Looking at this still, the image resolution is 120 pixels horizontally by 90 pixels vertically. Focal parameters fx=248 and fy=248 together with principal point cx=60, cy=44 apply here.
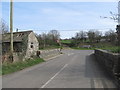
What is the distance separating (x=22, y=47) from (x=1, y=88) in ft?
89.4

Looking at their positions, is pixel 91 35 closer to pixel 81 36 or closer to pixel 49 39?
pixel 81 36

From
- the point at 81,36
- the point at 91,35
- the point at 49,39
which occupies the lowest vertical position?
the point at 49,39

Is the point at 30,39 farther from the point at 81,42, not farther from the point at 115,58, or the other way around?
the point at 81,42

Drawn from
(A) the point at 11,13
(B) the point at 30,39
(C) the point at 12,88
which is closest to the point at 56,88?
(C) the point at 12,88

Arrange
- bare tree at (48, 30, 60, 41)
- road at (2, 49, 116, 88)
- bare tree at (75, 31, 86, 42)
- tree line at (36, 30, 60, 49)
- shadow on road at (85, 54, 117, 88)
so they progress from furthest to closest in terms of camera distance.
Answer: bare tree at (75, 31, 86, 42) → bare tree at (48, 30, 60, 41) → tree line at (36, 30, 60, 49) → shadow on road at (85, 54, 117, 88) → road at (2, 49, 116, 88)

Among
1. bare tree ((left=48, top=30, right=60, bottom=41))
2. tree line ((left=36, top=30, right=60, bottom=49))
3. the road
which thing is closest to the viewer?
the road

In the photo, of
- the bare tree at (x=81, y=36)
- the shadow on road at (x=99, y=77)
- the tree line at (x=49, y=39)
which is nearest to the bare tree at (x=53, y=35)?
the tree line at (x=49, y=39)

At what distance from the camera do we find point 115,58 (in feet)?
46.8

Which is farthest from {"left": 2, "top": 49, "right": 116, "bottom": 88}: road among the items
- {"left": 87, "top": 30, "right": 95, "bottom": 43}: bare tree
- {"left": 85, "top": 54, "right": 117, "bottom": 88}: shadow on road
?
{"left": 87, "top": 30, "right": 95, "bottom": 43}: bare tree

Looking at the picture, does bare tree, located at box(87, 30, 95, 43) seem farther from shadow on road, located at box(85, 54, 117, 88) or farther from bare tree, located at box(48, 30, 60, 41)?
shadow on road, located at box(85, 54, 117, 88)

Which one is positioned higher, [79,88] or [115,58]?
[115,58]

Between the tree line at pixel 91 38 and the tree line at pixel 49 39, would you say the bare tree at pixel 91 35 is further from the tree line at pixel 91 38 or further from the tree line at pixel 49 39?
the tree line at pixel 49 39

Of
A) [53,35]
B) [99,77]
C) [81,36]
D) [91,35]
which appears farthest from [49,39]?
[99,77]

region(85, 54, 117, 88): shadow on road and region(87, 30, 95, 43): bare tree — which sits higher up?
region(87, 30, 95, 43): bare tree
